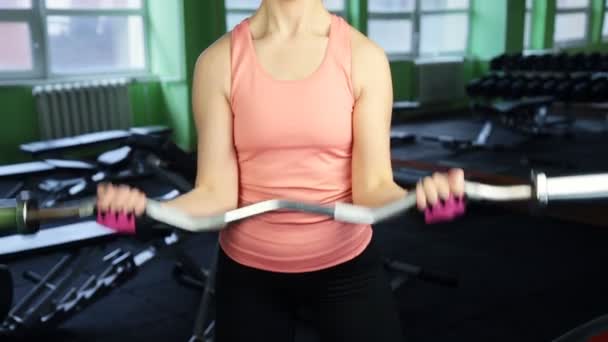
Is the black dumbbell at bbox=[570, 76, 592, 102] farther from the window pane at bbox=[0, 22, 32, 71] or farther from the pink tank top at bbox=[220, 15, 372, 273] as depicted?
the pink tank top at bbox=[220, 15, 372, 273]

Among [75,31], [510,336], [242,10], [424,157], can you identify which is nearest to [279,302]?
[510,336]

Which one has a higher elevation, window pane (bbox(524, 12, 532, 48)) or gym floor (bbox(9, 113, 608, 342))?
window pane (bbox(524, 12, 532, 48))

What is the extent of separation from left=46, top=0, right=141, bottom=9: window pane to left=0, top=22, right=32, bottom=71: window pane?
0.79 ft

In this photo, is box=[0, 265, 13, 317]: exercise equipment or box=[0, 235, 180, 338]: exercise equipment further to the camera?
box=[0, 235, 180, 338]: exercise equipment

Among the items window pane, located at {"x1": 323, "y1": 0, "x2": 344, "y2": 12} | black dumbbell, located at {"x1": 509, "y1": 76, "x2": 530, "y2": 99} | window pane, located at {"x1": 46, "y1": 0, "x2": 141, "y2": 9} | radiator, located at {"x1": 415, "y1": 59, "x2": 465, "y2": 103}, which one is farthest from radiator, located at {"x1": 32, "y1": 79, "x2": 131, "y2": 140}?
radiator, located at {"x1": 415, "y1": 59, "x2": 465, "y2": 103}

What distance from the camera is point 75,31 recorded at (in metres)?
4.64

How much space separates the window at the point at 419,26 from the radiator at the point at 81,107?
8.52 ft

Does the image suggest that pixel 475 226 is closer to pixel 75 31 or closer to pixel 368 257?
pixel 368 257

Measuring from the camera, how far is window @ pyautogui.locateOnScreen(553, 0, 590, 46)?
8.41 metres

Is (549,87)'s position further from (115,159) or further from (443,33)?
(115,159)

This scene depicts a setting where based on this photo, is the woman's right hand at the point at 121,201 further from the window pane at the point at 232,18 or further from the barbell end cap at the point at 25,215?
the window pane at the point at 232,18

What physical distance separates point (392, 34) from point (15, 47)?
3466mm

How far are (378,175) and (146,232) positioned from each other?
109 centimetres

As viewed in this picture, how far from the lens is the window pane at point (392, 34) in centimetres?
637
